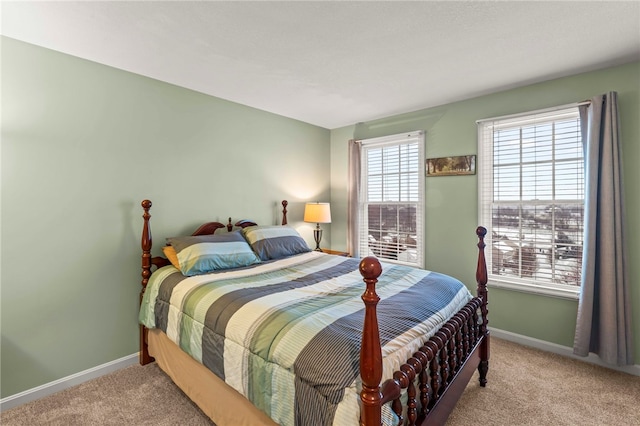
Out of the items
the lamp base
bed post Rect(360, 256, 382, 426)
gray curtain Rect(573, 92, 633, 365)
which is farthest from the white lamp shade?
bed post Rect(360, 256, 382, 426)

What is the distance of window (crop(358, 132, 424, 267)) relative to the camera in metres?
3.72

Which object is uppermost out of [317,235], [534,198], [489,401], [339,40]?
[339,40]

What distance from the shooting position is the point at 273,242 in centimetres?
310

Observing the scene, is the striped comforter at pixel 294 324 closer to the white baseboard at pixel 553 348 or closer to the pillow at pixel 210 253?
the pillow at pixel 210 253

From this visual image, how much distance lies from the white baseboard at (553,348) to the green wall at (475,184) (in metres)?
0.04

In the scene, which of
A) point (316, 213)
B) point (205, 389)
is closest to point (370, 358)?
point (205, 389)

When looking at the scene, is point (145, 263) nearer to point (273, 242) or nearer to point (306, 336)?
point (273, 242)

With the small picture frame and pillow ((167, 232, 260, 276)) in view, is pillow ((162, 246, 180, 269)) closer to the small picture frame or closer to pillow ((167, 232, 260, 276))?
pillow ((167, 232, 260, 276))

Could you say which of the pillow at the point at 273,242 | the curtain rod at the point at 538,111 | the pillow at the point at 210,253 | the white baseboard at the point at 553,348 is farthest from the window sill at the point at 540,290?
the pillow at the point at 210,253

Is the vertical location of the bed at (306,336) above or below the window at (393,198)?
below

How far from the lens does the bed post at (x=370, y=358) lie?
40.6 inches

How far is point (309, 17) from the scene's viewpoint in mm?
1840

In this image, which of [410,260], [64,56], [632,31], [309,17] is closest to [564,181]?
[632,31]

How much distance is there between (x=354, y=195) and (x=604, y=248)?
258cm
